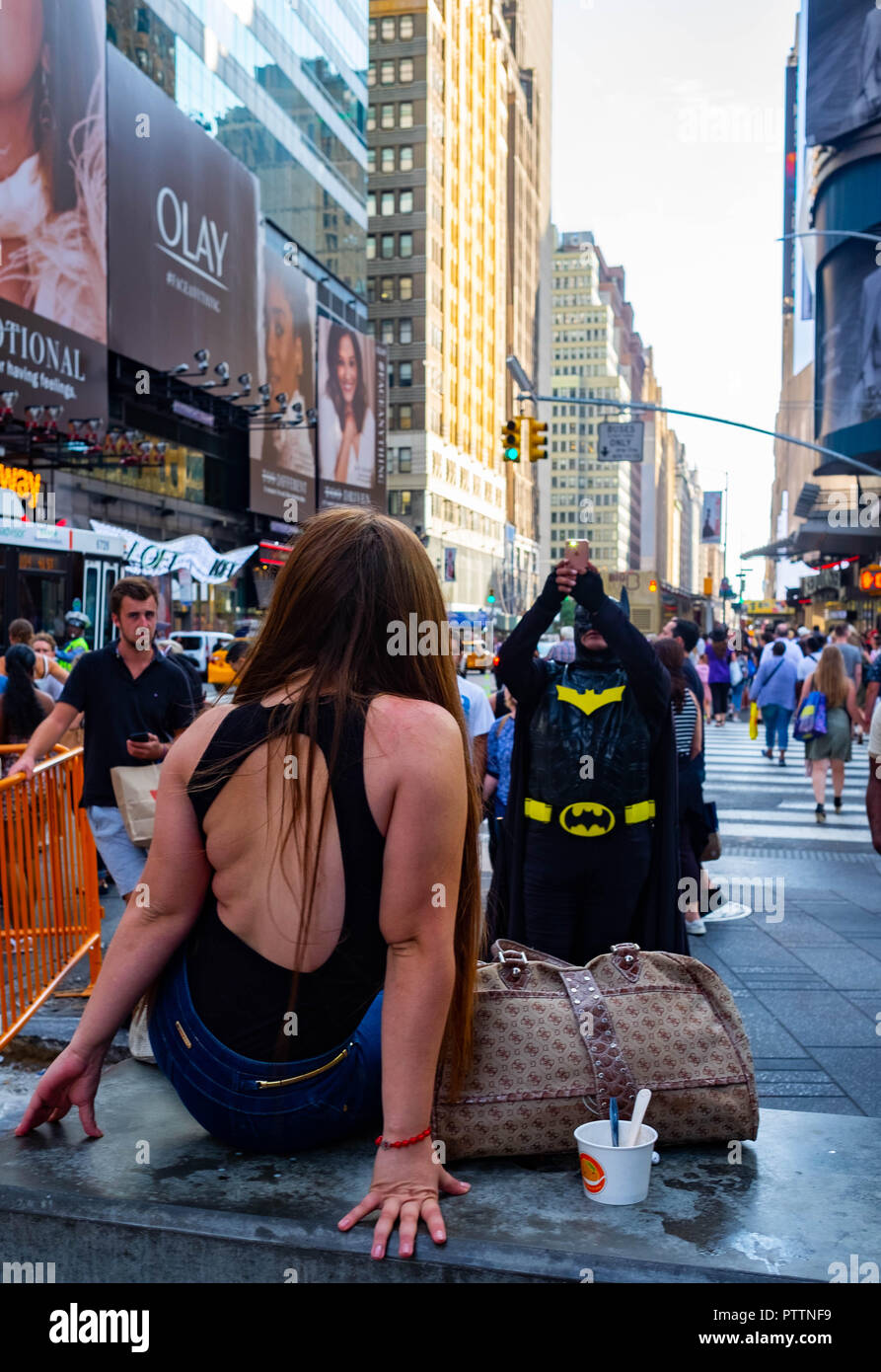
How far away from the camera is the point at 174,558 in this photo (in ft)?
87.3

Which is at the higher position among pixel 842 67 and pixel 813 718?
pixel 842 67

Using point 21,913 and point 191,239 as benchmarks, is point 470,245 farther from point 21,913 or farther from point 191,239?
point 21,913

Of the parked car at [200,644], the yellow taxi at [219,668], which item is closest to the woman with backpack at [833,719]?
the yellow taxi at [219,668]

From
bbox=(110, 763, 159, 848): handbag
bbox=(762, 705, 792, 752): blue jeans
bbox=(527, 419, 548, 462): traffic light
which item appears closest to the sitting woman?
bbox=(110, 763, 159, 848): handbag

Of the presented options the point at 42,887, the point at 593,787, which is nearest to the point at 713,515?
the point at 42,887

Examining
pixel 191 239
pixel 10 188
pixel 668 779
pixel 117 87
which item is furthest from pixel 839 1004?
pixel 191 239

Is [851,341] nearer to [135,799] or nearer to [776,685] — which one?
[776,685]

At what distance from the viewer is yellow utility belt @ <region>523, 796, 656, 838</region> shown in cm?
492

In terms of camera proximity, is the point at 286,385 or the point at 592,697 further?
the point at 286,385

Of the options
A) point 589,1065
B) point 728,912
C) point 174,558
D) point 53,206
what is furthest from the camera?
point 53,206

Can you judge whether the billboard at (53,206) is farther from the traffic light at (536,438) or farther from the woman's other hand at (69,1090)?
the woman's other hand at (69,1090)

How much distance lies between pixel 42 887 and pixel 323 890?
153 inches

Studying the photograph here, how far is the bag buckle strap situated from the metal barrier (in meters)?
3.05

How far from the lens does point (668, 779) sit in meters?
5.07
